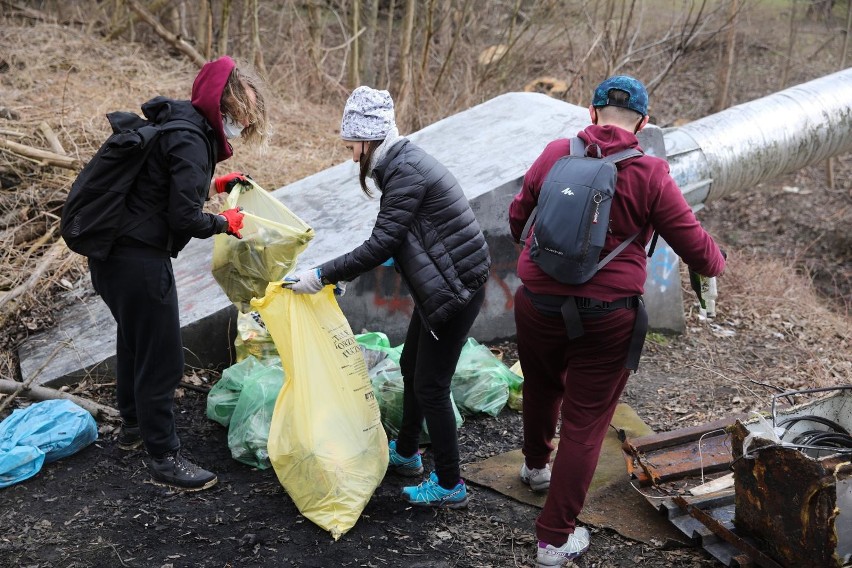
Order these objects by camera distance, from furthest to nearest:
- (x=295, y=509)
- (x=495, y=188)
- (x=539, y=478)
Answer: (x=495, y=188)
(x=539, y=478)
(x=295, y=509)

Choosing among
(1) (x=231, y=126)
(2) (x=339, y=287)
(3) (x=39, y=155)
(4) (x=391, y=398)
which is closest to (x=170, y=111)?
(1) (x=231, y=126)

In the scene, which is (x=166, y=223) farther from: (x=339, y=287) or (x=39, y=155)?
(x=39, y=155)

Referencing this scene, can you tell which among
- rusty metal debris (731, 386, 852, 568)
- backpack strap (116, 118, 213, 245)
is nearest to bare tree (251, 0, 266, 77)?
backpack strap (116, 118, 213, 245)

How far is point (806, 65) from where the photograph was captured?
1428 centimetres

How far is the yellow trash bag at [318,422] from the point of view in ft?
10.3

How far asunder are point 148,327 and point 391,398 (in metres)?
1.25

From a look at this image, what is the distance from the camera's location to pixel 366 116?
9.80ft

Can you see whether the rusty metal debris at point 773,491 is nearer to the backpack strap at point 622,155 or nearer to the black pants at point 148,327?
the backpack strap at point 622,155

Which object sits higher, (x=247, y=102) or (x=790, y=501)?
(x=247, y=102)

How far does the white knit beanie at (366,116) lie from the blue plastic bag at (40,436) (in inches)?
75.4

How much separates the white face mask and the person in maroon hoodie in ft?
3.82

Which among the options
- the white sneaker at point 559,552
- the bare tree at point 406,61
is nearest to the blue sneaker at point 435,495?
the white sneaker at point 559,552

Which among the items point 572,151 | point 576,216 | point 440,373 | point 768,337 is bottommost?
point 768,337

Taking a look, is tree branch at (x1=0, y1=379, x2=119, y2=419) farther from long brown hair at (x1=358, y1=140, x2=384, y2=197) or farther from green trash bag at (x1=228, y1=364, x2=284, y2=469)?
long brown hair at (x1=358, y1=140, x2=384, y2=197)
